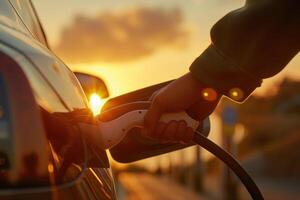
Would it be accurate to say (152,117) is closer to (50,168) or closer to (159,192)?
(50,168)

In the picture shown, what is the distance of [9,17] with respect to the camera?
216 cm

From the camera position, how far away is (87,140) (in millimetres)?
1878

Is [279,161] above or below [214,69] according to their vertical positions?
below

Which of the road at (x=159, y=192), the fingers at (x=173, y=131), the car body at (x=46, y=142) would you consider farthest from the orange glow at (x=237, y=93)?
A: the road at (x=159, y=192)

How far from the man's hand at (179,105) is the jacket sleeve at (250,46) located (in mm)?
43

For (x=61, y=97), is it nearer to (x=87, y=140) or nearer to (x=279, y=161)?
(x=87, y=140)

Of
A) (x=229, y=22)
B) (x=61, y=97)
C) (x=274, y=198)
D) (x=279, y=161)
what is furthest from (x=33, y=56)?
(x=279, y=161)

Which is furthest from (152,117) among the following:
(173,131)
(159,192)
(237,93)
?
(159,192)

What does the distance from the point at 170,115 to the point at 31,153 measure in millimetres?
467

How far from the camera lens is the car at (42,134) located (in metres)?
1.56

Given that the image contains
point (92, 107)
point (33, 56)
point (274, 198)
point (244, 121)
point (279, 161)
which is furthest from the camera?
point (244, 121)

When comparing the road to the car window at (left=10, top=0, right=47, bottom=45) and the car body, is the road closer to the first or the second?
the car window at (left=10, top=0, right=47, bottom=45)

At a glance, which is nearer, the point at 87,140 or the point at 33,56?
the point at 33,56

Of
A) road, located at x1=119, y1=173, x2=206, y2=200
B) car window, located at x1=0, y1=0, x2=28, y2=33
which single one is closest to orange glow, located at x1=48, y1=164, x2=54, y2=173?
car window, located at x1=0, y1=0, x2=28, y2=33
